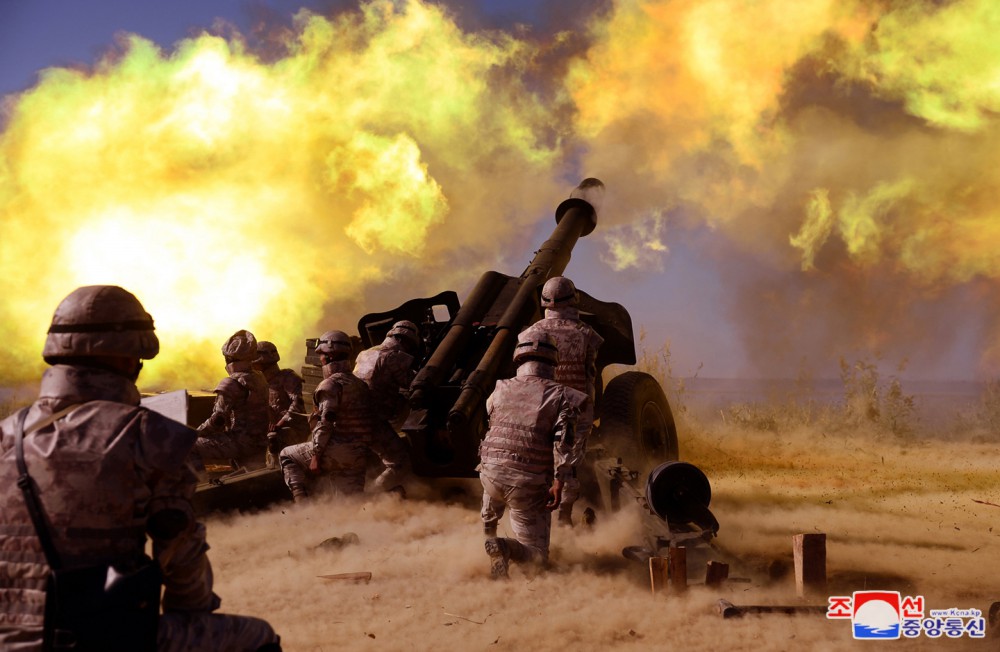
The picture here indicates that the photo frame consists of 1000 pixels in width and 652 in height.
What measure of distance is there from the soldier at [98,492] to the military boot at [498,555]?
105 inches

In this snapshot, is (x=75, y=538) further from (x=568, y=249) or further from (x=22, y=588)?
(x=568, y=249)

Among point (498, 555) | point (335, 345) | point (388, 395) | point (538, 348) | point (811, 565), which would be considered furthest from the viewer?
point (388, 395)

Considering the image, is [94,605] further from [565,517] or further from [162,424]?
[565,517]

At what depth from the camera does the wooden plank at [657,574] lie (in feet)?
16.8

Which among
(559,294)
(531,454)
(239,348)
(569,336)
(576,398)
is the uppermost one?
(559,294)

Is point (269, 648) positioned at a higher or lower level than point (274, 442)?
lower

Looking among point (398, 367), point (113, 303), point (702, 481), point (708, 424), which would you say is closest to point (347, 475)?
point (398, 367)

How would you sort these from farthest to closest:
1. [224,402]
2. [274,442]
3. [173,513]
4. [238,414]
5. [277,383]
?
[277,383], [238,414], [224,402], [274,442], [173,513]

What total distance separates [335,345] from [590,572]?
10.7 ft

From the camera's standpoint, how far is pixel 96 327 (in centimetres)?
278

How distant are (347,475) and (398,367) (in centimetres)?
107

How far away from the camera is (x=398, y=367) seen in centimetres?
802

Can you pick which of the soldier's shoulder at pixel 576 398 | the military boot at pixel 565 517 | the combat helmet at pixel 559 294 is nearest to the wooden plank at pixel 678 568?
the soldier's shoulder at pixel 576 398

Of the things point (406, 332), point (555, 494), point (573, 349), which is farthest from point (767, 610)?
point (406, 332)
